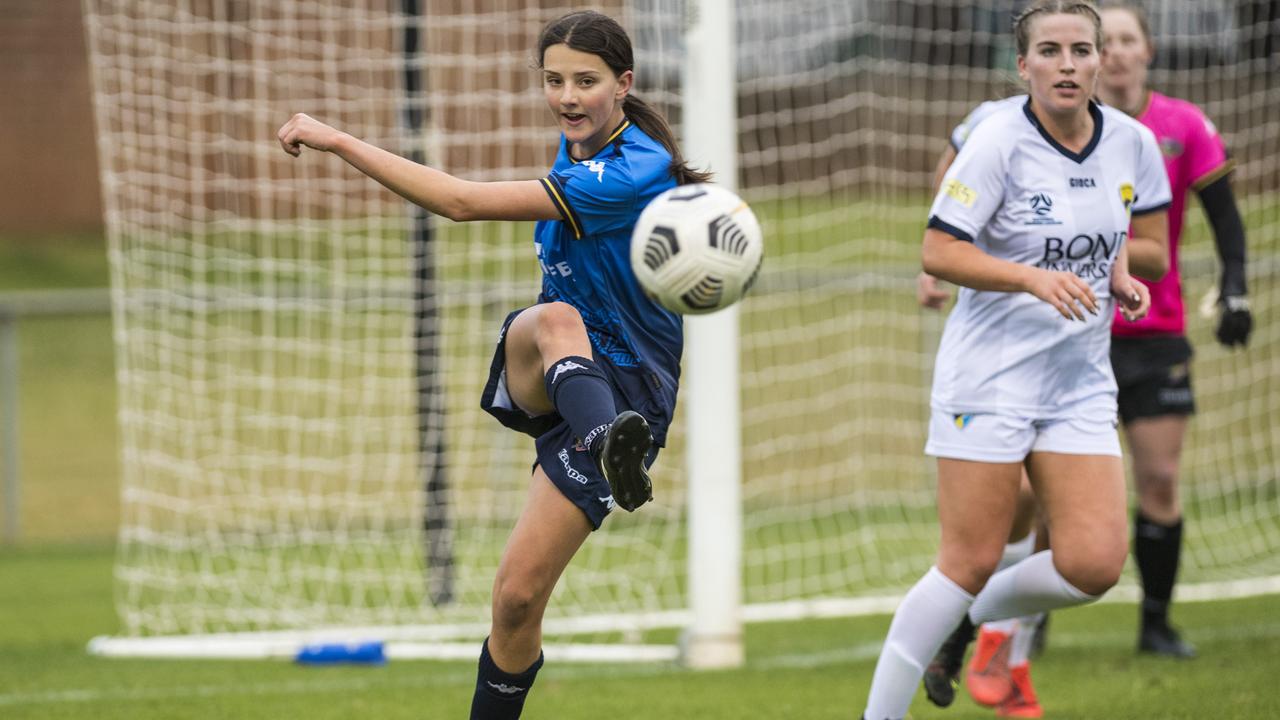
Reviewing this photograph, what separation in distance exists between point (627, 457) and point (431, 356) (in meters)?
4.24

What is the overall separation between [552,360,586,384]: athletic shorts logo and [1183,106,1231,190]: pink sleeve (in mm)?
3148

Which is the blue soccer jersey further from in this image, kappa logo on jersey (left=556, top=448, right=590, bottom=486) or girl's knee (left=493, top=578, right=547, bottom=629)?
girl's knee (left=493, top=578, right=547, bottom=629)

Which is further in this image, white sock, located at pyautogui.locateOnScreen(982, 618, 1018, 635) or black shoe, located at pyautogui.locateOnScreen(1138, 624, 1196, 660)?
black shoe, located at pyautogui.locateOnScreen(1138, 624, 1196, 660)

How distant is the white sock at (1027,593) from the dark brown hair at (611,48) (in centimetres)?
143

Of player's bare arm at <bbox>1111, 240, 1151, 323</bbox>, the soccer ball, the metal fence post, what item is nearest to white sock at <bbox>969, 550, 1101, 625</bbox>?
player's bare arm at <bbox>1111, 240, 1151, 323</bbox>

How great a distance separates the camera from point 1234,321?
A: 5.76 metres

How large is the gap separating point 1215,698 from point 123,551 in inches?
285

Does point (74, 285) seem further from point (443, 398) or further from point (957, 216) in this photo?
point (957, 216)

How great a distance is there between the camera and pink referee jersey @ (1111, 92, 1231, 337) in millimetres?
5863

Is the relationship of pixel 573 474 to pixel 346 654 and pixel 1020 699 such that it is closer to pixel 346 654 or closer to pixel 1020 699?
pixel 1020 699

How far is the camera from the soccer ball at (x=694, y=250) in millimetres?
3510

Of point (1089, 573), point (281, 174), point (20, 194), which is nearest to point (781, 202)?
point (281, 174)

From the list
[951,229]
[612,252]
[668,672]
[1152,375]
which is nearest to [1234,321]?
[1152,375]

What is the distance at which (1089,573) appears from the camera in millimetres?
4160
